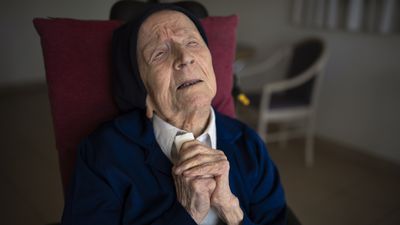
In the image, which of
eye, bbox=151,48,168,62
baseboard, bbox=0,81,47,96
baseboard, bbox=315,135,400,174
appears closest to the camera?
eye, bbox=151,48,168,62

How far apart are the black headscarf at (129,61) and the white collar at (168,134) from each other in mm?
76

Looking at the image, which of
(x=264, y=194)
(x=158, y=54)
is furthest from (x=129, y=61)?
(x=264, y=194)

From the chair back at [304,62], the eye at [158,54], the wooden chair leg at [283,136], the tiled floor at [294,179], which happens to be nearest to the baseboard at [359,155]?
the tiled floor at [294,179]

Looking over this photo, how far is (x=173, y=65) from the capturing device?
39.9 inches

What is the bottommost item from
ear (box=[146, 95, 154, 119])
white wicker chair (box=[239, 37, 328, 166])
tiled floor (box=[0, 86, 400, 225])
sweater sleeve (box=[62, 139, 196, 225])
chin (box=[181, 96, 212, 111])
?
tiled floor (box=[0, 86, 400, 225])

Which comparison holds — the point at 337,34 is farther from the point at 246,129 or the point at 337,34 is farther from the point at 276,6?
the point at 246,129

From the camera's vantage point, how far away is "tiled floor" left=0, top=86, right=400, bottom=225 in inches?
73.0

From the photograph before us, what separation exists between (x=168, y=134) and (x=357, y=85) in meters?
2.12

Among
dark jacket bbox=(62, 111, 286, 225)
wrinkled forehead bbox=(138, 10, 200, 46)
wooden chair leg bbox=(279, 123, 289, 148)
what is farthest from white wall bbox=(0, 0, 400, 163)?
wrinkled forehead bbox=(138, 10, 200, 46)

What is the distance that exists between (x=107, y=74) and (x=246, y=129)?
49cm

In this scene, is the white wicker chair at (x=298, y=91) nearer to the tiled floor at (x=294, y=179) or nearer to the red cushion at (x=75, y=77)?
the tiled floor at (x=294, y=179)

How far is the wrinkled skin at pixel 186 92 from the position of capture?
3.11 ft

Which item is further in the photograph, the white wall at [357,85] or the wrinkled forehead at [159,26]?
the white wall at [357,85]

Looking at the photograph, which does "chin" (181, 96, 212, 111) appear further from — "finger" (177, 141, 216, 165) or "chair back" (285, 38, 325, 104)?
"chair back" (285, 38, 325, 104)
